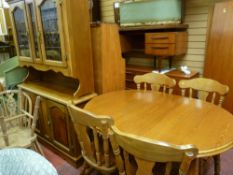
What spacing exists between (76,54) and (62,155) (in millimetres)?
1208

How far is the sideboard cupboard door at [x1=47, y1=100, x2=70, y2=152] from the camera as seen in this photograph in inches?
80.3

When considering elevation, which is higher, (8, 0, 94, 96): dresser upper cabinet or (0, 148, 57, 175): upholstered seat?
(8, 0, 94, 96): dresser upper cabinet

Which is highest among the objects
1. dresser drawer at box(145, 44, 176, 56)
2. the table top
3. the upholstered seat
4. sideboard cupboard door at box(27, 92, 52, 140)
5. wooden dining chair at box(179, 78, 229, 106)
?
dresser drawer at box(145, 44, 176, 56)

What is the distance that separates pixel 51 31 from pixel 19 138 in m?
1.12

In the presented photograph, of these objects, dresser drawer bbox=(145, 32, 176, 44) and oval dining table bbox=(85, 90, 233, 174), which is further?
dresser drawer bbox=(145, 32, 176, 44)

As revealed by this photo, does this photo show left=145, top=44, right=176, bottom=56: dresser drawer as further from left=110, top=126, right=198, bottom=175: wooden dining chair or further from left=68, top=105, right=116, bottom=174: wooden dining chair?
left=110, top=126, right=198, bottom=175: wooden dining chair

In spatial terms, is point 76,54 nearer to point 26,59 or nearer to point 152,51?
point 26,59

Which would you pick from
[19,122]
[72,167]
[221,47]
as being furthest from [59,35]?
[221,47]

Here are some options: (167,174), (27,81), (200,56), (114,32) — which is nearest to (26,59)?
(27,81)

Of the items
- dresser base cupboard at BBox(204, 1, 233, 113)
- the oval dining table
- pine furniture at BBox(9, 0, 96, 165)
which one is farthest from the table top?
dresser base cupboard at BBox(204, 1, 233, 113)

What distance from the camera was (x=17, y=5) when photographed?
2.24 m

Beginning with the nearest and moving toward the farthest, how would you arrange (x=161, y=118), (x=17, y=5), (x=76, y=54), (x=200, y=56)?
(x=161, y=118) → (x=76, y=54) → (x=17, y=5) → (x=200, y=56)

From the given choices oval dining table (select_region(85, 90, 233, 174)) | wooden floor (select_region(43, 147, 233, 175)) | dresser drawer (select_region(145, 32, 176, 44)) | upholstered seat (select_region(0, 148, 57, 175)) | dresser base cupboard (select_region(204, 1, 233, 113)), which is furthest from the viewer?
dresser drawer (select_region(145, 32, 176, 44))

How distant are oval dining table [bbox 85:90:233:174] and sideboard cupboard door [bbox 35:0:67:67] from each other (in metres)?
0.60
